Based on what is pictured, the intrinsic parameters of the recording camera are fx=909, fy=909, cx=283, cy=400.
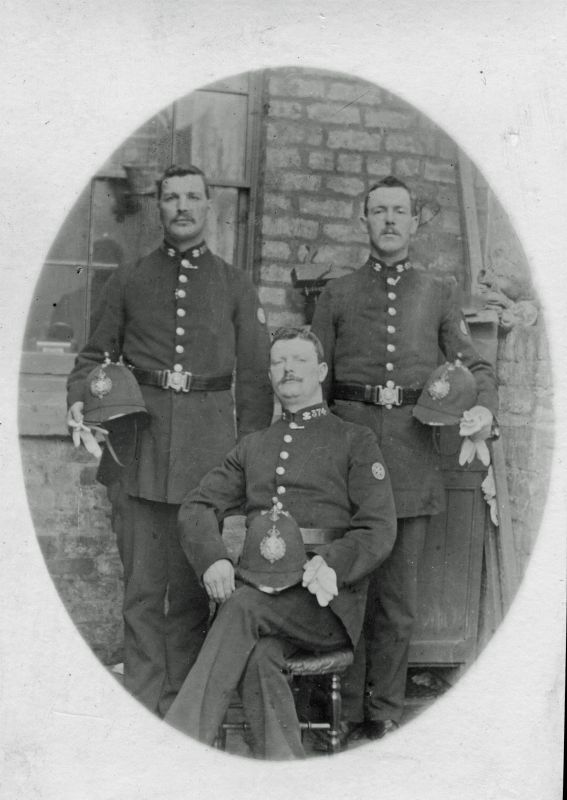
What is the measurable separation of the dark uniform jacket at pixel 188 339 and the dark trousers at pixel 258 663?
42 centimetres

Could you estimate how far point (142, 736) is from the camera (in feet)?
8.24

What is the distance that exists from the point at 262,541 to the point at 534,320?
3.37 ft

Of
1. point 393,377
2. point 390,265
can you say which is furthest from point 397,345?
point 390,265

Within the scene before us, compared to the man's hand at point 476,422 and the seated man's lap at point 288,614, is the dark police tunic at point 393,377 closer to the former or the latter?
the man's hand at point 476,422

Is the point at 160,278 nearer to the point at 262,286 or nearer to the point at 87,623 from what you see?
the point at 262,286

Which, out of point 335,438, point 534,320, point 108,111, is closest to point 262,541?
point 335,438

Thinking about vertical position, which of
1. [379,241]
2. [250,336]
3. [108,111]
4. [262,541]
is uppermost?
[108,111]

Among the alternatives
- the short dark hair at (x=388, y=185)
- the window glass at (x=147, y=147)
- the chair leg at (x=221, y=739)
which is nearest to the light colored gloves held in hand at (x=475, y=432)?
the short dark hair at (x=388, y=185)

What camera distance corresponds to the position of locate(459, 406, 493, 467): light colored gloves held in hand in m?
2.57

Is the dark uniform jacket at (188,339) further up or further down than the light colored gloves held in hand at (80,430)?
further up

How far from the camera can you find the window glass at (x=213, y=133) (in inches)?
99.4

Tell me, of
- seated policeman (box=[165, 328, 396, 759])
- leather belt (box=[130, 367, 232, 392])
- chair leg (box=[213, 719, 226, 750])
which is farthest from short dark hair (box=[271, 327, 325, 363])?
chair leg (box=[213, 719, 226, 750])

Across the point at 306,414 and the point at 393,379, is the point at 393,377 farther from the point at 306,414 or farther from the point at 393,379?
the point at 306,414

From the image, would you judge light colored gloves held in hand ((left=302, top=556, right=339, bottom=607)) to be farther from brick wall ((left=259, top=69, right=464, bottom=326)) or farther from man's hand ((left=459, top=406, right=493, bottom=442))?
brick wall ((left=259, top=69, right=464, bottom=326))
